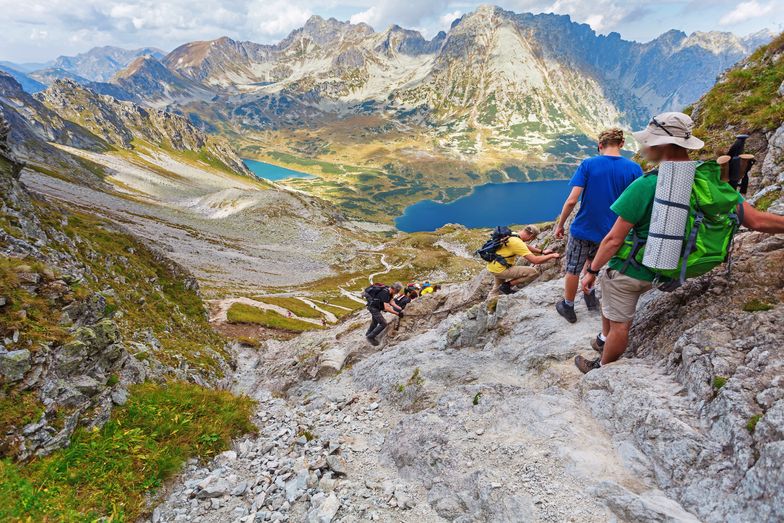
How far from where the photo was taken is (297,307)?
2532 inches

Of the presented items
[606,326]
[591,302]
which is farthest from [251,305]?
[606,326]

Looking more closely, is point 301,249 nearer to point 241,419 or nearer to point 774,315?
point 241,419

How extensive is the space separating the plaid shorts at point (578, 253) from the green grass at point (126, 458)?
397 inches

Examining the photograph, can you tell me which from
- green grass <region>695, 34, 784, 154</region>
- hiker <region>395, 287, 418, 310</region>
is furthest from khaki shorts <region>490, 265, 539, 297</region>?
green grass <region>695, 34, 784, 154</region>

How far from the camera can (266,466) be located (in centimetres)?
920

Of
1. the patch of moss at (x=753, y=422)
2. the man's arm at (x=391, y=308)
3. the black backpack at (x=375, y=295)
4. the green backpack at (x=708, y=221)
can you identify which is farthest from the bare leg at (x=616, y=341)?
the black backpack at (x=375, y=295)

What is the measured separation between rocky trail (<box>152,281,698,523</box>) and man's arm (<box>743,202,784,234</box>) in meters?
3.01

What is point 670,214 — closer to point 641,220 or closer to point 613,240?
point 641,220

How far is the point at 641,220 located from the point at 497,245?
24.4 feet

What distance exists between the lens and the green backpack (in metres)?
5.75

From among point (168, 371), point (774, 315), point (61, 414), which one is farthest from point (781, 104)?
point (168, 371)

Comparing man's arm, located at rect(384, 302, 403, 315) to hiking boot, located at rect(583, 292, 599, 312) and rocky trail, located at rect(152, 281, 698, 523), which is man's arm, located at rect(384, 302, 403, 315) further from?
hiking boot, located at rect(583, 292, 599, 312)

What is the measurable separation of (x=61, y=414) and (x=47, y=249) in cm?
1441

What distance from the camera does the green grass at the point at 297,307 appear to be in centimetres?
6156
